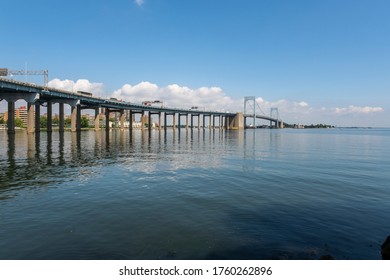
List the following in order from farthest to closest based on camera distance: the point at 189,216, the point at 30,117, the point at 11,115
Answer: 1. the point at 30,117
2. the point at 11,115
3. the point at 189,216

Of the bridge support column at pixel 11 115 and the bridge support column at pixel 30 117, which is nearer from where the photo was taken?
the bridge support column at pixel 11 115

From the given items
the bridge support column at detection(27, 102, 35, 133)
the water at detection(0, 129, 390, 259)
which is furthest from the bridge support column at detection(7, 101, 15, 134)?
the water at detection(0, 129, 390, 259)

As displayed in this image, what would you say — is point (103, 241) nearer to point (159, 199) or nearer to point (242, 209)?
point (159, 199)

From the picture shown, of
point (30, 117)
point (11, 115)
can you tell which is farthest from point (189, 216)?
point (30, 117)

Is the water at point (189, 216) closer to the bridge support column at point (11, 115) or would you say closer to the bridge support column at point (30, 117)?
the bridge support column at point (11, 115)

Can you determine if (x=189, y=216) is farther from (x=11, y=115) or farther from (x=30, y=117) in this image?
(x=30, y=117)

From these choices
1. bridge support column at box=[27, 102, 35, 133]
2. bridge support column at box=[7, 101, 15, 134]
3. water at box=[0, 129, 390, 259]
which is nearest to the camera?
water at box=[0, 129, 390, 259]

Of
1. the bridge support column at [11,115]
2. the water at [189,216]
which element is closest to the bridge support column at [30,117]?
the bridge support column at [11,115]

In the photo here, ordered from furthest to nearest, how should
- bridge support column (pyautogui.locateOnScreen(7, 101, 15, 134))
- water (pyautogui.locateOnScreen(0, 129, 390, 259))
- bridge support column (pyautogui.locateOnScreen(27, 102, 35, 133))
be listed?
bridge support column (pyautogui.locateOnScreen(27, 102, 35, 133)), bridge support column (pyautogui.locateOnScreen(7, 101, 15, 134)), water (pyautogui.locateOnScreen(0, 129, 390, 259))

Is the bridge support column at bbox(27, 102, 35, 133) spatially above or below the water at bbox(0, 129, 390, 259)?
above

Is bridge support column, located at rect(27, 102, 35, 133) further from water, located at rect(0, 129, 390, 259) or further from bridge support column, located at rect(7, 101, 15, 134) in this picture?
water, located at rect(0, 129, 390, 259)

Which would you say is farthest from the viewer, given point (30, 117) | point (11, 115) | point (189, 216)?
point (30, 117)

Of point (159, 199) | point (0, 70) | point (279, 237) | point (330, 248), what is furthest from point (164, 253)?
point (0, 70)

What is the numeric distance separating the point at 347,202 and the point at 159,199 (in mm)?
11993
